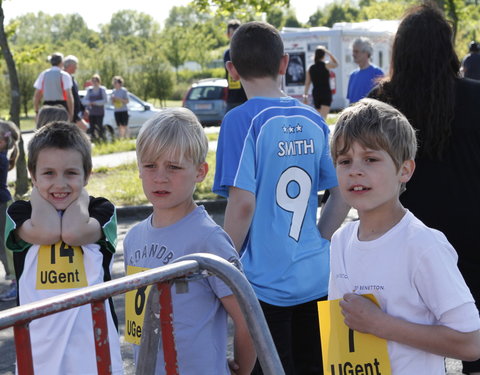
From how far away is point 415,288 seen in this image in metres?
2.55

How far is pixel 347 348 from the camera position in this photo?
8.69ft

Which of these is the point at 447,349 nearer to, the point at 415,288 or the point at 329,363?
the point at 415,288

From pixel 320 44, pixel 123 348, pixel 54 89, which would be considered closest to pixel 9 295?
pixel 123 348

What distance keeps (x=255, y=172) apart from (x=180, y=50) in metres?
65.0

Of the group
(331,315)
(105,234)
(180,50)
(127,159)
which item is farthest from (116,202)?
(180,50)

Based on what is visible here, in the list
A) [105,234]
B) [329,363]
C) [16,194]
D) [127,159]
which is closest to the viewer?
[329,363]

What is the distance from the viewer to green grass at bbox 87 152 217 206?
11.8 metres

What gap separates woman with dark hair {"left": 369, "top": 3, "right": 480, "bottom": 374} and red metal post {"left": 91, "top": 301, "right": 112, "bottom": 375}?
1.93 metres

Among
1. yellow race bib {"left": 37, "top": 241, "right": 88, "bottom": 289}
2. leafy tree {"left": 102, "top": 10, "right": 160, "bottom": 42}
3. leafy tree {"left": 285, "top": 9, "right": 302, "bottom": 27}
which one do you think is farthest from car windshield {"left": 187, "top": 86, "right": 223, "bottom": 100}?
leafy tree {"left": 102, "top": 10, "right": 160, "bottom": 42}

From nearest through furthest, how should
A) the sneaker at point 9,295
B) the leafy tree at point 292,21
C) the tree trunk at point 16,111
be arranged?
the sneaker at point 9,295, the tree trunk at point 16,111, the leafy tree at point 292,21

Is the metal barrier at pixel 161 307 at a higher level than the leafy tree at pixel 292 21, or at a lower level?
higher

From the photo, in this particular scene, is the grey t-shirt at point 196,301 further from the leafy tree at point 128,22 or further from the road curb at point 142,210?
the leafy tree at point 128,22

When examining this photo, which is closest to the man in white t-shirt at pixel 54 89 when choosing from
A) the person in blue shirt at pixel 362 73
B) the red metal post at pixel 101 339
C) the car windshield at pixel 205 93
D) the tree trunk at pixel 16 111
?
the tree trunk at pixel 16 111

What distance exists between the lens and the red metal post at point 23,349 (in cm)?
181
